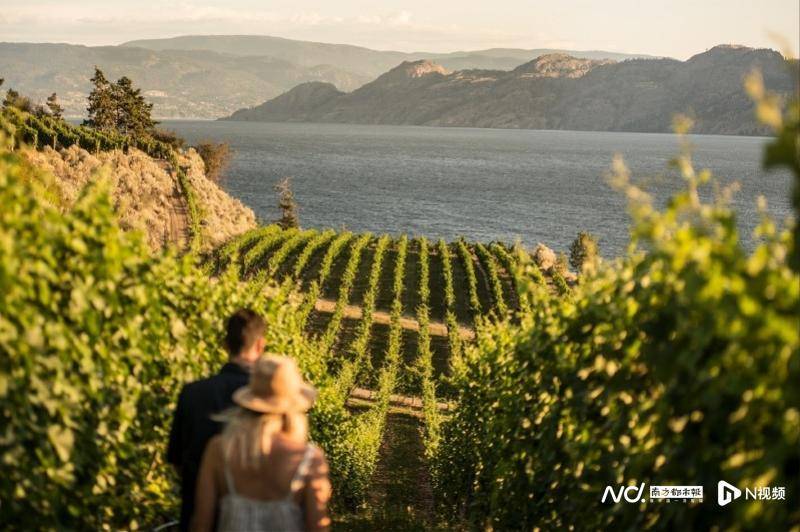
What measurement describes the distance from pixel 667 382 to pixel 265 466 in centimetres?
215

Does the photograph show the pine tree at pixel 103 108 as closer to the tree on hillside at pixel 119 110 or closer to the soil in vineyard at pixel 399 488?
the tree on hillside at pixel 119 110

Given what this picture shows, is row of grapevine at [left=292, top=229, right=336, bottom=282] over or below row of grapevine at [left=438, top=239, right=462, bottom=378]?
over

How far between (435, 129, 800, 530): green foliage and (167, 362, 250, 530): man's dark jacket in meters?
2.53

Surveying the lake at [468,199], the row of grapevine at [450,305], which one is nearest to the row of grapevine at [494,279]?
the row of grapevine at [450,305]

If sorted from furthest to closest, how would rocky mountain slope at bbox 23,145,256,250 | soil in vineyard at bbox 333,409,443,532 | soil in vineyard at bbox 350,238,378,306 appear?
1. rocky mountain slope at bbox 23,145,256,250
2. soil in vineyard at bbox 350,238,378,306
3. soil in vineyard at bbox 333,409,443,532

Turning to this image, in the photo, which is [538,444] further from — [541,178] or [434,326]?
[541,178]

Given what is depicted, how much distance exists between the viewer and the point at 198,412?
5492mm

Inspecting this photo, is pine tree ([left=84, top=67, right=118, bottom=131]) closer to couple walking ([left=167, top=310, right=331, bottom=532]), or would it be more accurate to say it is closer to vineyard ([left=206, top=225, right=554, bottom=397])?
vineyard ([left=206, top=225, right=554, bottom=397])

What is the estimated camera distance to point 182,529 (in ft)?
18.3

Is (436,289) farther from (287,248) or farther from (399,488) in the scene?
(399,488)

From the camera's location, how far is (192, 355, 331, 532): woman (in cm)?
446

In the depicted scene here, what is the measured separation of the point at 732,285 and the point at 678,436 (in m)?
1.29

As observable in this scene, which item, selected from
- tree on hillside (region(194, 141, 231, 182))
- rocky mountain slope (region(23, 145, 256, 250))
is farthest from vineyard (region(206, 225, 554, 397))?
tree on hillside (region(194, 141, 231, 182))

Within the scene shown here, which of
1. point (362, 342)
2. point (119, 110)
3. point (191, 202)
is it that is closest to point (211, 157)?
point (119, 110)
